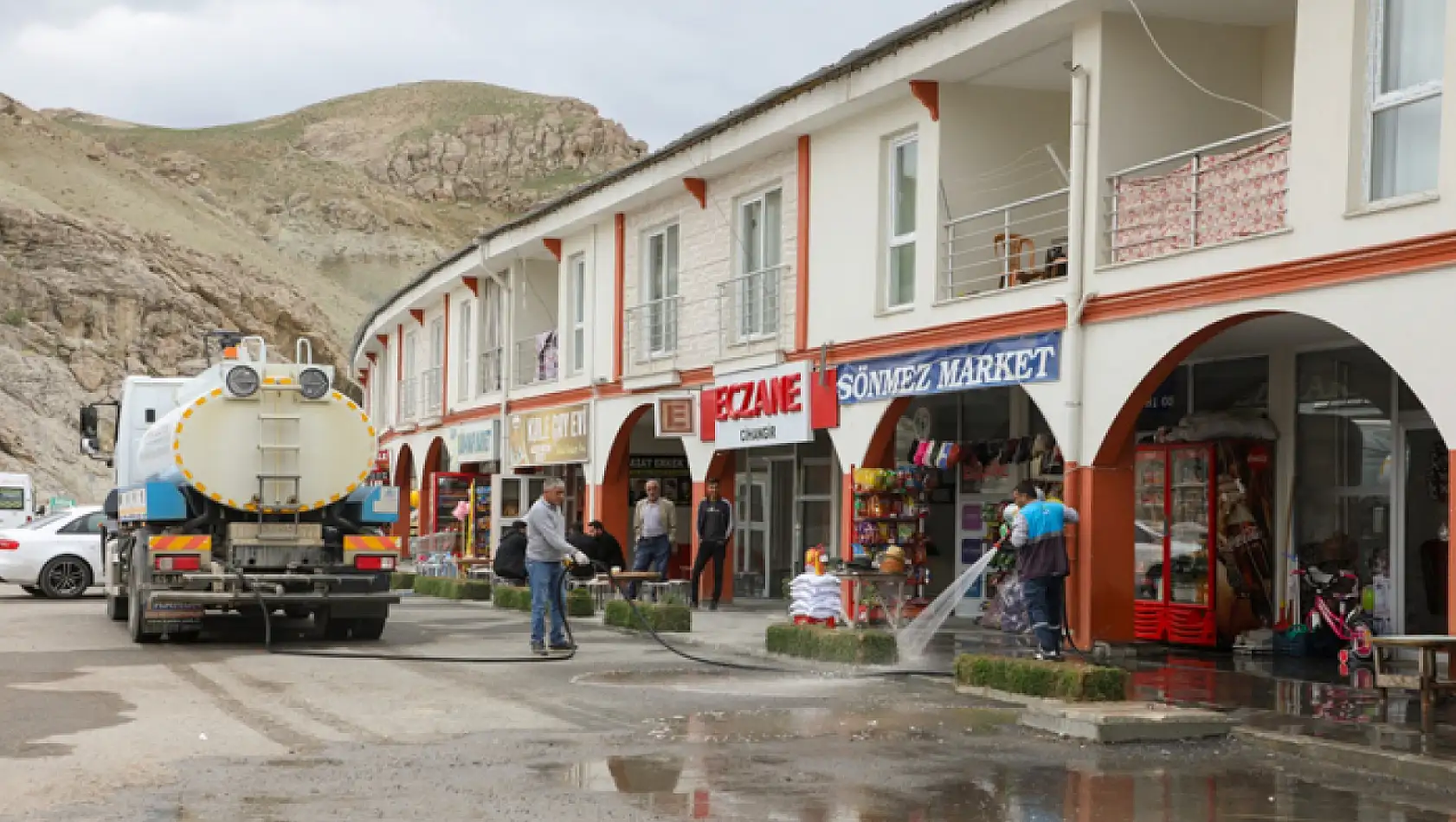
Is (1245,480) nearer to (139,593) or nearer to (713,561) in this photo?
(713,561)

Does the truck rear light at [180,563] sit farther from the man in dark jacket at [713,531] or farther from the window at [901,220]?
the window at [901,220]

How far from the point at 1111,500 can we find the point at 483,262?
61.3 ft

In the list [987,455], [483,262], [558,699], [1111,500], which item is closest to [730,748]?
[558,699]

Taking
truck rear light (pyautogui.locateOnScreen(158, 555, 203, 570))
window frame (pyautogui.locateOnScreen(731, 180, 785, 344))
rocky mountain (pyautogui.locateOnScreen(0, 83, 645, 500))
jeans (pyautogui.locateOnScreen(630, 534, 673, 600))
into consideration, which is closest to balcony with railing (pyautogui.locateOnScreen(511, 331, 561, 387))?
jeans (pyautogui.locateOnScreen(630, 534, 673, 600))

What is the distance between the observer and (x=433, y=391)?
38250 millimetres

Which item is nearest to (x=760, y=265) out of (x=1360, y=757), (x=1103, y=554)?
(x=1103, y=554)

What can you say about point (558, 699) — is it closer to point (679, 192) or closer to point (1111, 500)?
point (1111, 500)

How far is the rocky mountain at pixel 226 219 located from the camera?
7019 cm

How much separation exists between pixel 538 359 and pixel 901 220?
1282 centimetres

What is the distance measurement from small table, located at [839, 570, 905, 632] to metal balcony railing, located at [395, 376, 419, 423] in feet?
74.8

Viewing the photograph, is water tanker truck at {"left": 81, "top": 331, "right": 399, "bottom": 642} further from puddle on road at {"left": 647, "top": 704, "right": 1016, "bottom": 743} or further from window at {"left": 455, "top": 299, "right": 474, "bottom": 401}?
window at {"left": 455, "top": 299, "right": 474, "bottom": 401}

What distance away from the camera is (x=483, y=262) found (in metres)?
32.2

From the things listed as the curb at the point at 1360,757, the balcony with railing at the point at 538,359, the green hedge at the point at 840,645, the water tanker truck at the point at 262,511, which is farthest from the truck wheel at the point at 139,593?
the balcony with railing at the point at 538,359

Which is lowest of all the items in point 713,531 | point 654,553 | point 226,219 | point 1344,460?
point 654,553
